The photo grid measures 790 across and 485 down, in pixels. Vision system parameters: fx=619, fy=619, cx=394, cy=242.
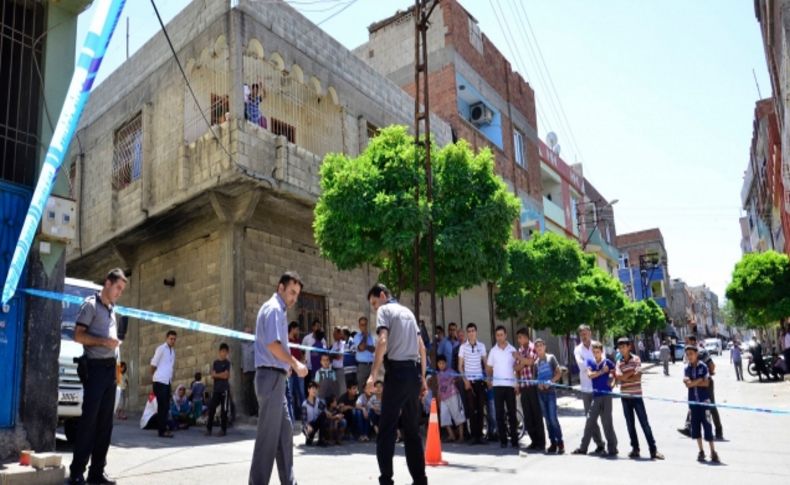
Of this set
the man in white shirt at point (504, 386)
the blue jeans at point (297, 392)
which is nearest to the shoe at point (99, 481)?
the man in white shirt at point (504, 386)

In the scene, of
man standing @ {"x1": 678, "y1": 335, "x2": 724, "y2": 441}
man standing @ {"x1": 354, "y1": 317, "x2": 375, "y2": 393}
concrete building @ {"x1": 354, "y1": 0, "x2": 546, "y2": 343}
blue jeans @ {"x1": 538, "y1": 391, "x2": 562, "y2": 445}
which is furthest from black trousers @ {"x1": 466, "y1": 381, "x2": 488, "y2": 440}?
concrete building @ {"x1": 354, "y1": 0, "x2": 546, "y2": 343}

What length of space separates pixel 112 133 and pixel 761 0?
1148 inches

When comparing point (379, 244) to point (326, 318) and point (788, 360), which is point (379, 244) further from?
point (788, 360)

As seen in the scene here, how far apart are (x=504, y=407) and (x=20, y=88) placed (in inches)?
323

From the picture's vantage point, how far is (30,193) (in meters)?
7.51

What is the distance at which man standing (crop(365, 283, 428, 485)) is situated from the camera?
537 centimetres

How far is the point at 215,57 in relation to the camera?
14.4 meters

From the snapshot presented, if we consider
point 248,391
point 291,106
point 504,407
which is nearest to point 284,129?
point 291,106

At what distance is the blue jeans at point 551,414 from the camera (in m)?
9.25

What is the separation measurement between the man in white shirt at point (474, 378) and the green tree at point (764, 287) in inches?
842

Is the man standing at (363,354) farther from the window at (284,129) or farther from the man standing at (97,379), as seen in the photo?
the man standing at (97,379)

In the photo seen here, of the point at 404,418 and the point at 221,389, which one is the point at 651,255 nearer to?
the point at 221,389

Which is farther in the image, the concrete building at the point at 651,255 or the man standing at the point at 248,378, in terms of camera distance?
the concrete building at the point at 651,255

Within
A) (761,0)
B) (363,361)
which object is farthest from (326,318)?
(761,0)
